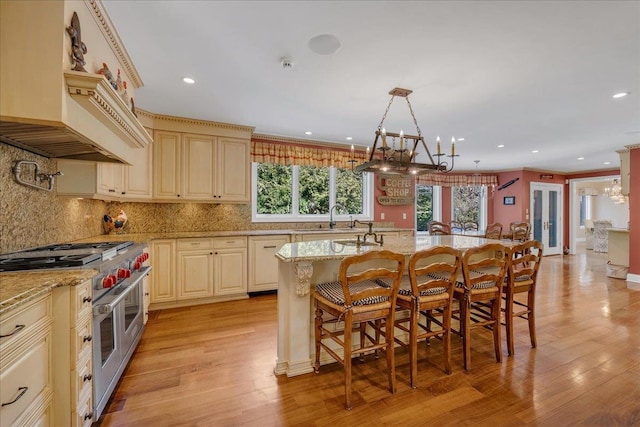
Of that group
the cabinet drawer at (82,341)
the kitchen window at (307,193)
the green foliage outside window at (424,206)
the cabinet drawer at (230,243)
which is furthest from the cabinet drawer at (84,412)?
the green foliage outside window at (424,206)

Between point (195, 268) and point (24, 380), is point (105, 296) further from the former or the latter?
point (195, 268)

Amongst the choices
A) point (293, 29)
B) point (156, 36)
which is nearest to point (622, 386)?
point (293, 29)

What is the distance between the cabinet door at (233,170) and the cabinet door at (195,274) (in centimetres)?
86

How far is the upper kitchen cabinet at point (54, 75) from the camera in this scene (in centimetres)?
140

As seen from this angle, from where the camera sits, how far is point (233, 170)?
4156mm

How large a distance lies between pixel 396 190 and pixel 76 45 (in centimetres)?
500

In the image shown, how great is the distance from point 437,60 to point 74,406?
3162 mm

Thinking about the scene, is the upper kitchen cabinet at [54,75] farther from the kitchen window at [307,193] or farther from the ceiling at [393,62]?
the kitchen window at [307,193]

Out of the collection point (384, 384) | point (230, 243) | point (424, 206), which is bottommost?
point (384, 384)

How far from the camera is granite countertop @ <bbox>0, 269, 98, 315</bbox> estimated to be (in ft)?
3.60

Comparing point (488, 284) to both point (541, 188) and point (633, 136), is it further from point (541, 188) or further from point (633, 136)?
point (541, 188)

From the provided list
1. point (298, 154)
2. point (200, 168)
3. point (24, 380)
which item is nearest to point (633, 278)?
point (298, 154)

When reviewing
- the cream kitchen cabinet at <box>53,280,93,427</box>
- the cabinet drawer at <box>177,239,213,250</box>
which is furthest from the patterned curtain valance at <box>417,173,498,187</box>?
the cream kitchen cabinet at <box>53,280,93,427</box>

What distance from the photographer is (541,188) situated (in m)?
8.02
